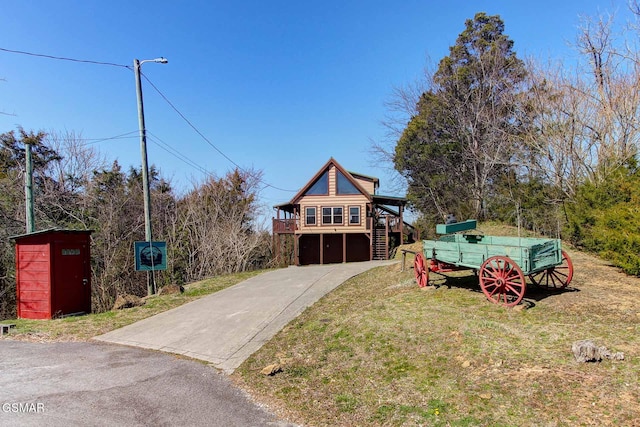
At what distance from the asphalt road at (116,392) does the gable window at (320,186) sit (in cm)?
→ 2042

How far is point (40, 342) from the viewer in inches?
310

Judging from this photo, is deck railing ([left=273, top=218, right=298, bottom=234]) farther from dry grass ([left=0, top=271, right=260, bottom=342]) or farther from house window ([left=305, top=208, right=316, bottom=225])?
dry grass ([left=0, top=271, right=260, bottom=342])

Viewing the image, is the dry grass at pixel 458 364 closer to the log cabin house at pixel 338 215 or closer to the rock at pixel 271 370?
the rock at pixel 271 370

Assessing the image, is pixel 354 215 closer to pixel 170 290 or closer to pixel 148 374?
pixel 170 290

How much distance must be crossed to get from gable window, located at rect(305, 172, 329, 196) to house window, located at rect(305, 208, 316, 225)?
1119 mm

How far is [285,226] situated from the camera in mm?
27125

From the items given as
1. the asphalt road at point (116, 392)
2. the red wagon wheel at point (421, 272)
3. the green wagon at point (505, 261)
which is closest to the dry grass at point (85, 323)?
the asphalt road at point (116, 392)

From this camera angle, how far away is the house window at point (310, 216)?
88.5 ft

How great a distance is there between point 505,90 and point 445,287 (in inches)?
818

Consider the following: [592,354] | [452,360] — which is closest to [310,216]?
[452,360]

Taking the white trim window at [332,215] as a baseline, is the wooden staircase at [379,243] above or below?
below

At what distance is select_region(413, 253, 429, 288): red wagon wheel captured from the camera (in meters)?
9.55

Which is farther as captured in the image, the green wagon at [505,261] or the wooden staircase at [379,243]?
the wooden staircase at [379,243]

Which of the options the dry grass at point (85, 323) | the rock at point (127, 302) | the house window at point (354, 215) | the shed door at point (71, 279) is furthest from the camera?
the house window at point (354, 215)
